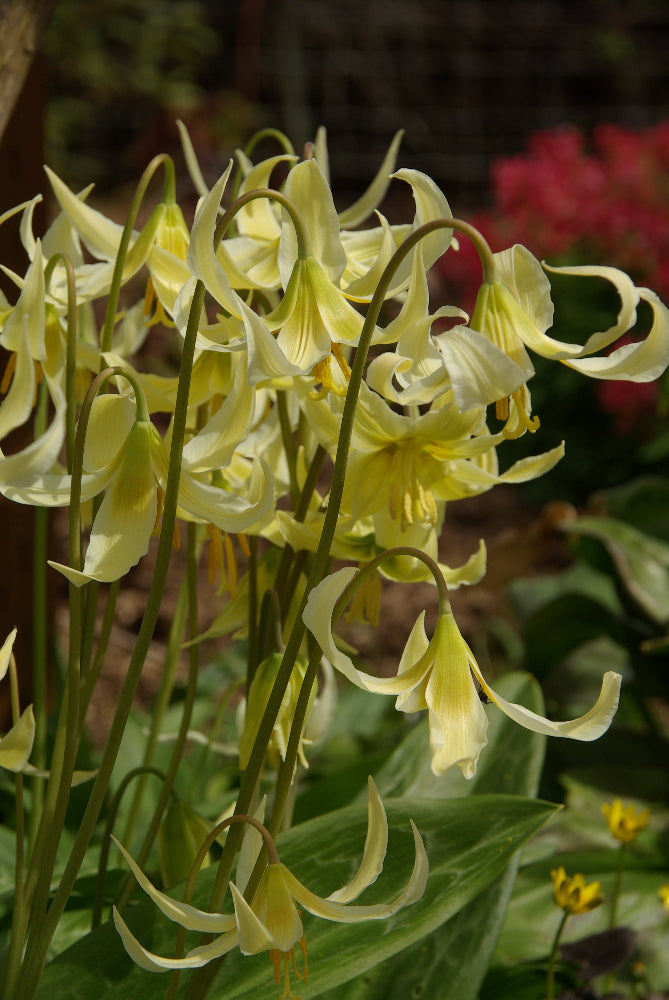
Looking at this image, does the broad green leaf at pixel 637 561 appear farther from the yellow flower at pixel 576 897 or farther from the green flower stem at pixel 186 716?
the green flower stem at pixel 186 716

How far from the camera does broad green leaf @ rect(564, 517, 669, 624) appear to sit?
202cm

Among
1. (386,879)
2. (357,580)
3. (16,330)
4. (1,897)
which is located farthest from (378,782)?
(16,330)

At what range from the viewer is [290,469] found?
1.05 m

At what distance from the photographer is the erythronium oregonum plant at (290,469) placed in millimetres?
763

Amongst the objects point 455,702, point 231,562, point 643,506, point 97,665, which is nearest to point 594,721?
point 455,702

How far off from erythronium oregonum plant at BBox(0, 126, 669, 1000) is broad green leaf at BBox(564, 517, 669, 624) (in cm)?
107

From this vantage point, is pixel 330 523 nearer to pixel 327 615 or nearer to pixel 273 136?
pixel 327 615

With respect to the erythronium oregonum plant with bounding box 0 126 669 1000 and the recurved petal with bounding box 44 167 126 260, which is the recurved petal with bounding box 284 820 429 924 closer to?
the erythronium oregonum plant with bounding box 0 126 669 1000

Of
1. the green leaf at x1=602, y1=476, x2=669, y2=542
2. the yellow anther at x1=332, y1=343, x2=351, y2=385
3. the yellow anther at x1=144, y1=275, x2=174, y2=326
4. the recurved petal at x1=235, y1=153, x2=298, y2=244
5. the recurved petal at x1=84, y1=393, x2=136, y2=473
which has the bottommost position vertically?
the green leaf at x1=602, y1=476, x2=669, y2=542

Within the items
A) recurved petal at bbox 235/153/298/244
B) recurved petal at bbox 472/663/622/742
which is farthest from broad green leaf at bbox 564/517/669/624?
recurved petal at bbox 472/663/622/742

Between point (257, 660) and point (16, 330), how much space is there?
16.2 inches

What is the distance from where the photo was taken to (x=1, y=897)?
4.16 ft

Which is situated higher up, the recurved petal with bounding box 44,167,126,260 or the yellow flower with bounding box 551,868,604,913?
the recurved petal with bounding box 44,167,126,260

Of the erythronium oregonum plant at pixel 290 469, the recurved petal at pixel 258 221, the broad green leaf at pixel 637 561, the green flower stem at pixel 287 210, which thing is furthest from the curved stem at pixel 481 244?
the broad green leaf at pixel 637 561
